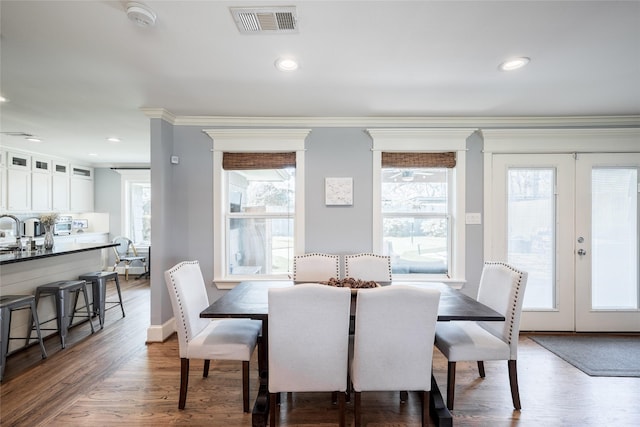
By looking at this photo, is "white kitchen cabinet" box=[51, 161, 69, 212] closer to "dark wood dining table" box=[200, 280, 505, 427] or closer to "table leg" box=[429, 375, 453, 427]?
"dark wood dining table" box=[200, 280, 505, 427]

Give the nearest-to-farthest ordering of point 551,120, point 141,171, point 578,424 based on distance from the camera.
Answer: point 578,424, point 551,120, point 141,171

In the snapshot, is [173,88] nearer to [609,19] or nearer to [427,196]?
[427,196]

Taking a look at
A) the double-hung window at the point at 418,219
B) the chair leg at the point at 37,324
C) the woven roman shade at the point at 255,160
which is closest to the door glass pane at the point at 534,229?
the double-hung window at the point at 418,219

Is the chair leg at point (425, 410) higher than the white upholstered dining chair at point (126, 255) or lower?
lower

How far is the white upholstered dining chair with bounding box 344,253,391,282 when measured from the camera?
9.29ft

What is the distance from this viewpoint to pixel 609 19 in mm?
1629

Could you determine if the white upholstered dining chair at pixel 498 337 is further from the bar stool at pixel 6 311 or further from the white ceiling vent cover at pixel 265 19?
the bar stool at pixel 6 311

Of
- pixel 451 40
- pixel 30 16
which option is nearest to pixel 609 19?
pixel 451 40

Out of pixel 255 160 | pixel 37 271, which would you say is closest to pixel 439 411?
pixel 255 160

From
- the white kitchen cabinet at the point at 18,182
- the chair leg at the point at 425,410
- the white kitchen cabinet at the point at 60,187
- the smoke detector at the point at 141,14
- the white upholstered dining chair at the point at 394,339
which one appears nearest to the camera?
the smoke detector at the point at 141,14

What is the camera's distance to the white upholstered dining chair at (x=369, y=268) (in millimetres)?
2832

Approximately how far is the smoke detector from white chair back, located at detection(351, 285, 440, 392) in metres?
1.88

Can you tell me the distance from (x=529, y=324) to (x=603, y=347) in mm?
598

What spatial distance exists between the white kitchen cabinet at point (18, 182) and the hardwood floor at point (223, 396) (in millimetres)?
3358
